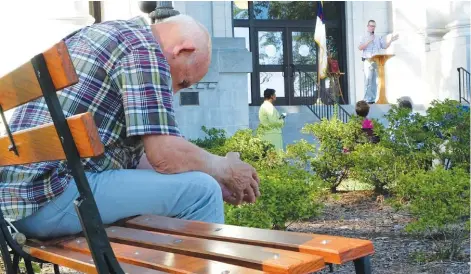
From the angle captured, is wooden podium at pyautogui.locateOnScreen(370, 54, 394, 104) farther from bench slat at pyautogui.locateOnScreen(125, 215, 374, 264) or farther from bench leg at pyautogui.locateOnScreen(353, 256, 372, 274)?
bench leg at pyautogui.locateOnScreen(353, 256, 372, 274)

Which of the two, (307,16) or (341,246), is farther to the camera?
(307,16)

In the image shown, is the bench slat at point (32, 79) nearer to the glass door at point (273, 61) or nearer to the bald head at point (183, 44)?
the bald head at point (183, 44)

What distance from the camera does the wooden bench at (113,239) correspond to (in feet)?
6.31

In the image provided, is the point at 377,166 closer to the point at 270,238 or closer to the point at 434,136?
the point at 434,136

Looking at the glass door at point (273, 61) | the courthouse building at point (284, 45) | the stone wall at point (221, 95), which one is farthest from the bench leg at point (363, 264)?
the glass door at point (273, 61)

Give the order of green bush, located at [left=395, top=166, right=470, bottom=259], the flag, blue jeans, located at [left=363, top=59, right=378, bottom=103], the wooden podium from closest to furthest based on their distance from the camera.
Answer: green bush, located at [left=395, top=166, right=470, bottom=259]
the flag
the wooden podium
blue jeans, located at [left=363, top=59, right=378, bottom=103]

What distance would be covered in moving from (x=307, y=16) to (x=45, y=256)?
63.5ft

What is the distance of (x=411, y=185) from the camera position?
589cm

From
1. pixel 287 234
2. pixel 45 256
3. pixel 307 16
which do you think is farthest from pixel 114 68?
pixel 307 16

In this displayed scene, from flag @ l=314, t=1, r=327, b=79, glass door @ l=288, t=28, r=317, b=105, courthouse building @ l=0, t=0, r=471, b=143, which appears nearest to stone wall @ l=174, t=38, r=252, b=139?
courthouse building @ l=0, t=0, r=471, b=143

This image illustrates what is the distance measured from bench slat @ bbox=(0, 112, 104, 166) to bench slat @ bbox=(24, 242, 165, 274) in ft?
1.12

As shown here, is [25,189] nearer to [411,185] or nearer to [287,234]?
[287,234]

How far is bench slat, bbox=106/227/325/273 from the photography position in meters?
1.88

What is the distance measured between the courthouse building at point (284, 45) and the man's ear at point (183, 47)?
755 centimetres
